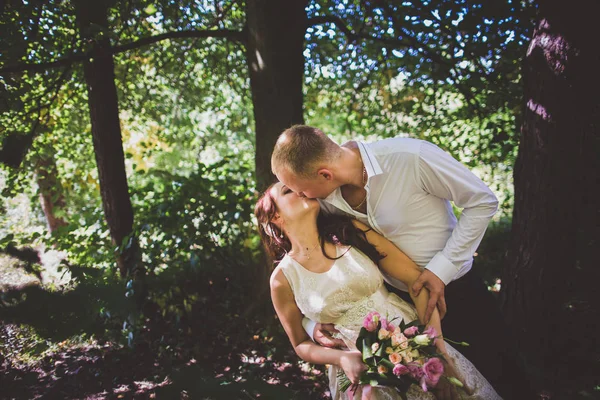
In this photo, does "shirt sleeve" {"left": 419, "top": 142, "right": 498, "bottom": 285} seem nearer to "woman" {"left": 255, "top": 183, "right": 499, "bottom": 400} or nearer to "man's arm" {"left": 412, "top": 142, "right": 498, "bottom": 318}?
"man's arm" {"left": 412, "top": 142, "right": 498, "bottom": 318}

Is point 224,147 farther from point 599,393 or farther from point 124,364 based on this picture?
point 599,393

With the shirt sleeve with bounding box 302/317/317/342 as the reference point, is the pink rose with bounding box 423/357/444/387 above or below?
above

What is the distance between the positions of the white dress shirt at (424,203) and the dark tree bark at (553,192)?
4.46 ft

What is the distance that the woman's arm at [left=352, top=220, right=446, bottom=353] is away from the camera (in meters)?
1.93

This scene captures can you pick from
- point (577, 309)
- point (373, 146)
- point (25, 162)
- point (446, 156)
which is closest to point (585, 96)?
point (446, 156)

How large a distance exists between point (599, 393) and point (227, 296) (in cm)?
363

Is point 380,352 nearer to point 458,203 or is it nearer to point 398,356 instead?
point 398,356

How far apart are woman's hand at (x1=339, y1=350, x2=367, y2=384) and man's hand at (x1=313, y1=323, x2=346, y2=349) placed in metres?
0.19

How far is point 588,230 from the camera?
4.18 metres

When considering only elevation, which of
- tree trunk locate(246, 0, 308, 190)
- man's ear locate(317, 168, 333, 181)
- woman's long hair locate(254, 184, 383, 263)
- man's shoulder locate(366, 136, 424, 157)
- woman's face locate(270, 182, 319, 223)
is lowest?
woman's long hair locate(254, 184, 383, 263)

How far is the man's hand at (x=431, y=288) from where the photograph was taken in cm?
186

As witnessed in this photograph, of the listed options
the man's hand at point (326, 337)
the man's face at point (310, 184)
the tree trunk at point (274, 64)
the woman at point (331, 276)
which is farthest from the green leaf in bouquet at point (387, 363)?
the tree trunk at point (274, 64)

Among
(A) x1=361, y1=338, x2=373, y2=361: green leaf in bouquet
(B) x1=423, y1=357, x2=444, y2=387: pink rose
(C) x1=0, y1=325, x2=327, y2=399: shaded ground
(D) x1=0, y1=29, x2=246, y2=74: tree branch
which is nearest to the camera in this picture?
(C) x1=0, y1=325, x2=327, y2=399: shaded ground

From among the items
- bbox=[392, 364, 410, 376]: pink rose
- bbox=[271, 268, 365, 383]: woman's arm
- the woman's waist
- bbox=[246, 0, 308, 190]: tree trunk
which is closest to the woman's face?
bbox=[271, 268, 365, 383]: woman's arm
